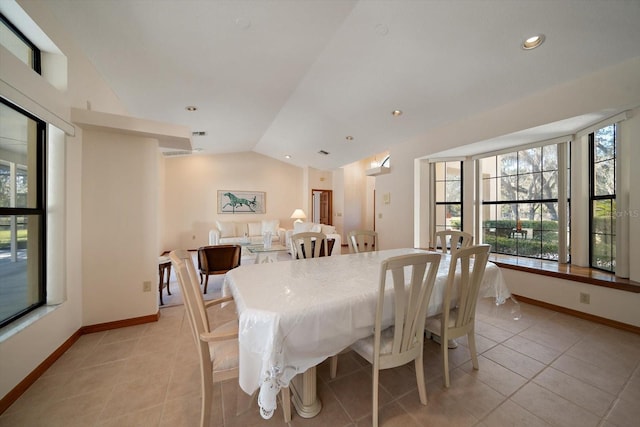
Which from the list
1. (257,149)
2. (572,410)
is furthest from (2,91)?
(257,149)

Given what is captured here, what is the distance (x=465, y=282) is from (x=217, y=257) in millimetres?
3116

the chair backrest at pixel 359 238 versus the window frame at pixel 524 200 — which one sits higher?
the window frame at pixel 524 200

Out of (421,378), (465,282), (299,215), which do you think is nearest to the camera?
(421,378)

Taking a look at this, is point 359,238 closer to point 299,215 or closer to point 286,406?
point 286,406

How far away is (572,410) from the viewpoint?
1.43 metres

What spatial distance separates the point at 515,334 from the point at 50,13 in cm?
492

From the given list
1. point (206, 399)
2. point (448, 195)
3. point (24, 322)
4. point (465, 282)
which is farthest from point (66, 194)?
point (448, 195)

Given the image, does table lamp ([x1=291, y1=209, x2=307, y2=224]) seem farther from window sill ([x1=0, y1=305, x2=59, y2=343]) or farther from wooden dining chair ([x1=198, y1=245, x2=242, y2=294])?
window sill ([x1=0, y1=305, x2=59, y2=343])

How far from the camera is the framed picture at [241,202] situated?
715 centimetres

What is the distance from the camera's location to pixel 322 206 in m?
8.26

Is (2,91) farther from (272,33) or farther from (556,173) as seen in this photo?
(556,173)

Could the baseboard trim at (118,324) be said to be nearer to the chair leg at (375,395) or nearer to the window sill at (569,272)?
the chair leg at (375,395)

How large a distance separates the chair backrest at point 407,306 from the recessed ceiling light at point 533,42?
7.15 feet

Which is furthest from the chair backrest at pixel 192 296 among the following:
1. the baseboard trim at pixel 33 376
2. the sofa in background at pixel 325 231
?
the sofa in background at pixel 325 231
